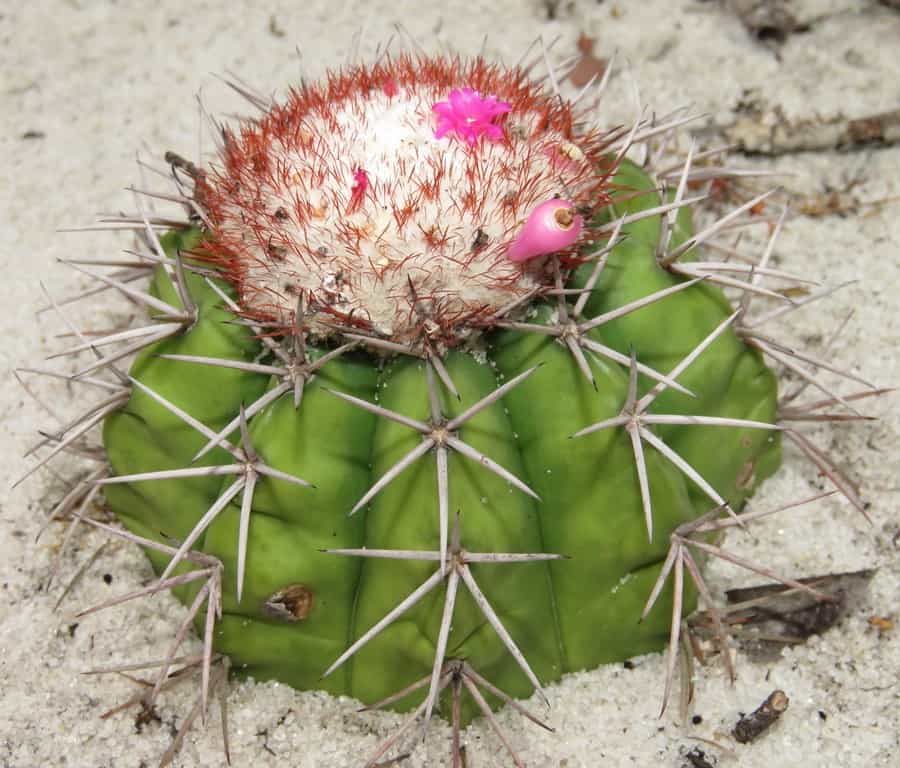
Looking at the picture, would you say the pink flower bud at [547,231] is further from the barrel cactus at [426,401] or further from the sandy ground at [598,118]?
the sandy ground at [598,118]

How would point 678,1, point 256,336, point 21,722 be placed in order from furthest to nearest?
point 678,1 < point 21,722 < point 256,336

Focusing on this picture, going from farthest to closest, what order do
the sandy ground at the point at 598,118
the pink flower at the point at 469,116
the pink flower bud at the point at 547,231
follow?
the sandy ground at the point at 598,118 → the pink flower at the point at 469,116 → the pink flower bud at the point at 547,231

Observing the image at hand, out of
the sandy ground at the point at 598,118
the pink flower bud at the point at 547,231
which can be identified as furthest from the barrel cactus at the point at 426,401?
the sandy ground at the point at 598,118

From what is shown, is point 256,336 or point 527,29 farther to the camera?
point 527,29

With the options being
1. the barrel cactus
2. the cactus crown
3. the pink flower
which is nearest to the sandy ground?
the barrel cactus

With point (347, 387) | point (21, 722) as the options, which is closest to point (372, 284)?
point (347, 387)

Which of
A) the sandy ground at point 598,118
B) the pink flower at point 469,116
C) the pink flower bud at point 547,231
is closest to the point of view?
the pink flower bud at point 547,231

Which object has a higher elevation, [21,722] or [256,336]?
[256,336]

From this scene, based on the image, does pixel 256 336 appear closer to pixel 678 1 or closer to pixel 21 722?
pixel 21 722

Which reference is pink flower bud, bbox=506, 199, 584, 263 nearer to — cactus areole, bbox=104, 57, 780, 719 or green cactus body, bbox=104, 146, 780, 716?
cactus areole, bbox=104, 57, 780, 719
